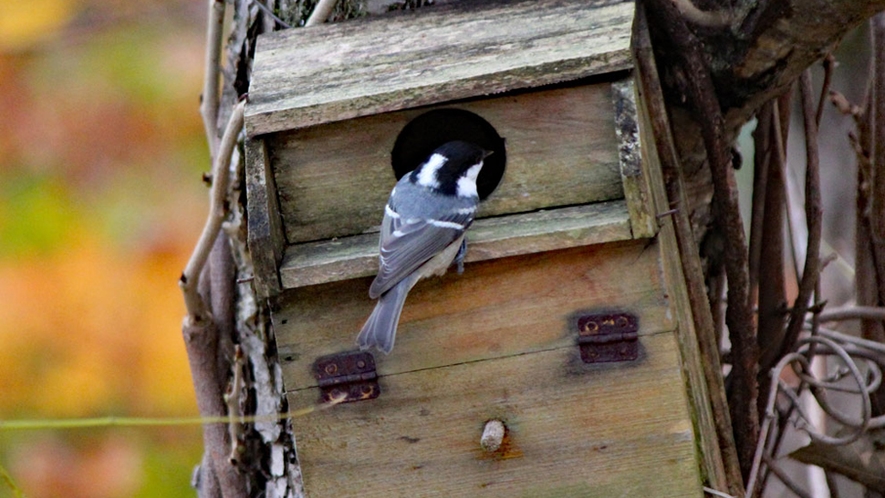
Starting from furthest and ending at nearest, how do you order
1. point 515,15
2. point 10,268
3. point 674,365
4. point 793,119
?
point 793,119, point 10,268, point 515,15, point 674,365

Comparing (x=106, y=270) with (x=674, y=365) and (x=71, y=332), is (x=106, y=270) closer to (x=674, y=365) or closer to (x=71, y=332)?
(x=71, y=332)

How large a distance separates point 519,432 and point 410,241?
42 cm

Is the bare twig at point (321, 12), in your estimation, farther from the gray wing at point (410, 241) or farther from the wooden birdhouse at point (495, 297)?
the gray wing at point (410, 241)

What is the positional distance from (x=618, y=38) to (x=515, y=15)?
326 millimetres

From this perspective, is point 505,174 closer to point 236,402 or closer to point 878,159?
point 236,402

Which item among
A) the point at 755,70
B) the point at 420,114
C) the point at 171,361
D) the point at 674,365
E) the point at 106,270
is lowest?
the point at 171,361

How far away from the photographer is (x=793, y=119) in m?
3.58

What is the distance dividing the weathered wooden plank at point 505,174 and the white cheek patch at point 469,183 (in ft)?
0.28

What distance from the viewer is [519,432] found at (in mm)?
1830

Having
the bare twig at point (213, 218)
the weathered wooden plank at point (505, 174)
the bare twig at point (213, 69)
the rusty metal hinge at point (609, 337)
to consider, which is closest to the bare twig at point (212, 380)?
the bare twig at point (213, 218)

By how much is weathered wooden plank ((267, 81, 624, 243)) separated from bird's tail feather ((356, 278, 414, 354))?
23cm

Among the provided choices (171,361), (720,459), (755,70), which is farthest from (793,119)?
(171,361)

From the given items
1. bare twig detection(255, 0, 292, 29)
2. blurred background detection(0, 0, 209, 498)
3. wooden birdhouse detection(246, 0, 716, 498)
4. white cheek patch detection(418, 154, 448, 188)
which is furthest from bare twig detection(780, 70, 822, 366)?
blurred background detection(0, 0, 209, 498)

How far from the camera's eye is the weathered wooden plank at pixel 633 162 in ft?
5.49
